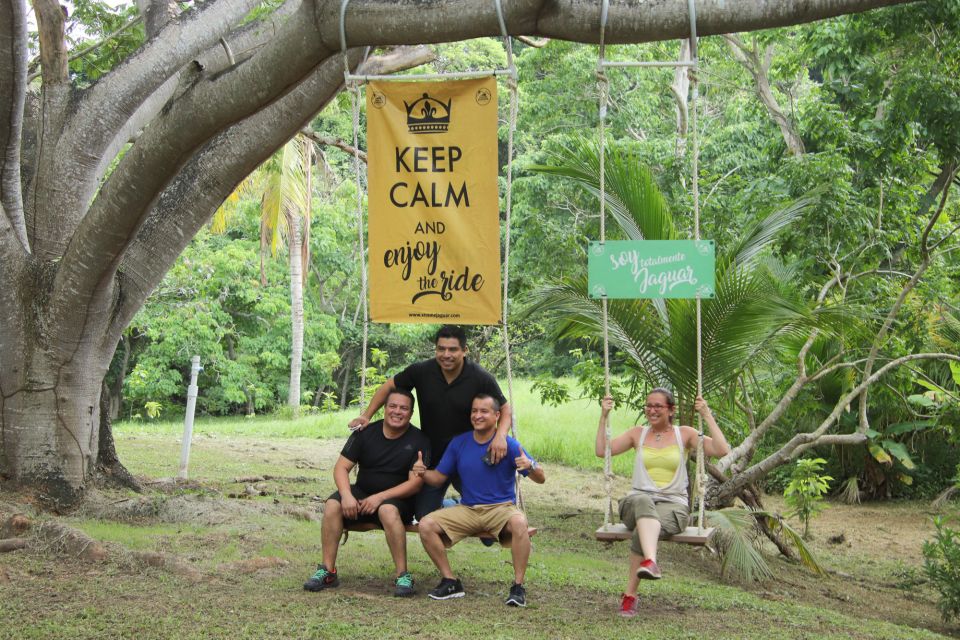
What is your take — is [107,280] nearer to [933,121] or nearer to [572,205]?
[933,121]

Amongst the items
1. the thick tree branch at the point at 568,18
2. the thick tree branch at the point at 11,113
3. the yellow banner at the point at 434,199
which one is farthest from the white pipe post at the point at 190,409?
the thick tree branch at the point at 568,18

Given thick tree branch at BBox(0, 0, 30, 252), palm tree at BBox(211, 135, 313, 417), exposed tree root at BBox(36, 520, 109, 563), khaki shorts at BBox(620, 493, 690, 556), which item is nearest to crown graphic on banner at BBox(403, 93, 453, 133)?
khaki shorts at BBox(620, 493, 690, 556)

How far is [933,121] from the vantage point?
26.6 feet

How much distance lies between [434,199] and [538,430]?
38.3ft

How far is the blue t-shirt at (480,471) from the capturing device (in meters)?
5.88

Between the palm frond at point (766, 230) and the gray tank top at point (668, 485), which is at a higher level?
the palm frond at point (766, 230)

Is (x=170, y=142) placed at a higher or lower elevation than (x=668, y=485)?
higher

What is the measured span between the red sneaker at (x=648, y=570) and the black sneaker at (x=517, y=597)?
0.68m

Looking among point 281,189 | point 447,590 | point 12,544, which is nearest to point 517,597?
point 447,590

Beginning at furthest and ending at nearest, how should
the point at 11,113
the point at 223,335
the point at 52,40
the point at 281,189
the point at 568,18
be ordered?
1. the point at 223,335
2. the point at 281,189
3. the point at 52,40
4. the point at 11,113
5. the point at 568,18

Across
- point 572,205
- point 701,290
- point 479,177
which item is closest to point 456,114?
point 479,177

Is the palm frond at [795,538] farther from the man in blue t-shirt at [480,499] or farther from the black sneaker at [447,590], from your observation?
the black sneaker at [447,590]

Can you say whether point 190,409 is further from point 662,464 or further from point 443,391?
point 662,464

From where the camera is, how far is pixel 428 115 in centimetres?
594
